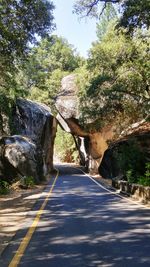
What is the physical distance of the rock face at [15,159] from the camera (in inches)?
1144

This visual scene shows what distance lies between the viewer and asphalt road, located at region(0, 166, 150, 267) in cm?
720

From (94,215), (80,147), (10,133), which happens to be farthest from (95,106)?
(80,147)

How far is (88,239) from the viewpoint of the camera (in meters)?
9.09

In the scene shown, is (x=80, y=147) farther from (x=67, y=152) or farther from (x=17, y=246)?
(x=17, y=246)

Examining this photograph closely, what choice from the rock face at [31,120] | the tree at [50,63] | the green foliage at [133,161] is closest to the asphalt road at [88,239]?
the green foliage at [133,161]

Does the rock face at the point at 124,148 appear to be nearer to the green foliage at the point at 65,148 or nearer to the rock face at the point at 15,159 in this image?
the rock face at the point at 15,159

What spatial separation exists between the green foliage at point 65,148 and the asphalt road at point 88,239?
6521 cm

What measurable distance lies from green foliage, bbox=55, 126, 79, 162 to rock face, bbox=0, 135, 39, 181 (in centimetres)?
4756

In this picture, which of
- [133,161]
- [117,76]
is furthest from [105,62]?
[133,161]

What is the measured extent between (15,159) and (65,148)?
55265 mm

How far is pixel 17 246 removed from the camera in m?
8.64

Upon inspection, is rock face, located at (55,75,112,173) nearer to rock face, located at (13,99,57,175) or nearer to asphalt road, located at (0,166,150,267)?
rock face, located at (13,99,57,175)

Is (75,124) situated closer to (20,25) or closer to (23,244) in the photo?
(20,25)

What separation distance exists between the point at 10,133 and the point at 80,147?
30446 mm
